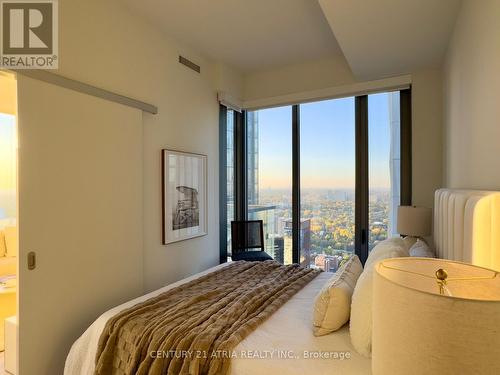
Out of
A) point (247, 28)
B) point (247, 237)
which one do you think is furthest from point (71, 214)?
point (247, 28)

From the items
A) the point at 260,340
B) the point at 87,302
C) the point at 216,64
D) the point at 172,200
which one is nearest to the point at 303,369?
the point at 260,340

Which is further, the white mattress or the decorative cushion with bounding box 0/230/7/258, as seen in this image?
the decorative cushion with bounding box 0/230/7/258

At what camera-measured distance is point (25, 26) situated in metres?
1.99

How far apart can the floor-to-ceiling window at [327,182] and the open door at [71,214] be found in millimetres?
2067

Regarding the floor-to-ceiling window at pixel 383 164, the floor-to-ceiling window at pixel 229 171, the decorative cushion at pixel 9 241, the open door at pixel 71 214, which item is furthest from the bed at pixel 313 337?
the decorative cushion at pixel 9 241

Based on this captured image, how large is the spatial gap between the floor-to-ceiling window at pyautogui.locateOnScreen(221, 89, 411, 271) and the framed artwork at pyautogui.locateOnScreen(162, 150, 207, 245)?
27.3 inches

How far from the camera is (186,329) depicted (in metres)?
1.55

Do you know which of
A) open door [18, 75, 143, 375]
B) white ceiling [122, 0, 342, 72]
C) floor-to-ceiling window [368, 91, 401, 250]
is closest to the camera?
open door [18, 75, 143, 375]

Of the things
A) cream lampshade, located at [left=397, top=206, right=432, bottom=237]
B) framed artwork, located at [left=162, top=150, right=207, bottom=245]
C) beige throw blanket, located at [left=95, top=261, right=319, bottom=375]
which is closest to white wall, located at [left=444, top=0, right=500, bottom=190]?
cream lampshade, located at [left=397, top=206, right=432, bottom=237]

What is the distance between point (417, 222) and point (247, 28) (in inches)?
94.7

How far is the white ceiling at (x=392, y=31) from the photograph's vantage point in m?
2.04

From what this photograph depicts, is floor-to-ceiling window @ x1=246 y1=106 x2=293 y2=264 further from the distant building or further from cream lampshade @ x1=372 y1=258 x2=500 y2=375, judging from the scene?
cream lampshade @ x1=372 y1=258 x2=500 y2=375

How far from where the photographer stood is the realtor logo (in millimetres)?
1867

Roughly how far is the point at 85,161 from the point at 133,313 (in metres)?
1.15
